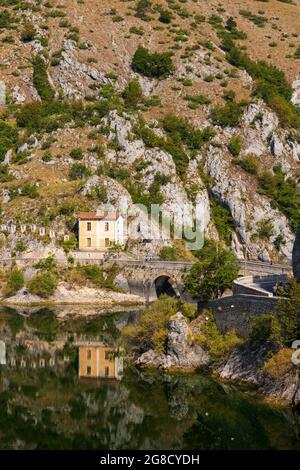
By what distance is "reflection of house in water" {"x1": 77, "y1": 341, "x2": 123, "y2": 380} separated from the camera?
57.9 meters

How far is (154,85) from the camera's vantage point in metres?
158

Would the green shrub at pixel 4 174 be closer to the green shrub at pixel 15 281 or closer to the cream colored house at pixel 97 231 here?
the cream colored house at pixel 97 231

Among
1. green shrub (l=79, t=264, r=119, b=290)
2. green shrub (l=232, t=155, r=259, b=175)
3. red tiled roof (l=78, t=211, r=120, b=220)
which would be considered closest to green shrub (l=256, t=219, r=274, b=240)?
green shrub (l=232, t=155, r=259, b=175)

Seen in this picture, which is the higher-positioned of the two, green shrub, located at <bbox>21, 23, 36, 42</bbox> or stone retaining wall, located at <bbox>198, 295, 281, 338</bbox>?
green shrub, located at <bbox>21, 23, 36, 42</bbox>

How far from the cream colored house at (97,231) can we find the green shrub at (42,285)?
43.1 feet

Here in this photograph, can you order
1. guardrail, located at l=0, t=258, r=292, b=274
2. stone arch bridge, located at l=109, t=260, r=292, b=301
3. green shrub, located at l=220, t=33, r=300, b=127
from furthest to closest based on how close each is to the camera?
green shrub, located at l=220, t=33, r=300, b=127, stone arch bridge, located at l=109, t=260, r=292, b=301, guardrail, located at l=0, t=258, r=292, b=274

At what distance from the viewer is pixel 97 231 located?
112m

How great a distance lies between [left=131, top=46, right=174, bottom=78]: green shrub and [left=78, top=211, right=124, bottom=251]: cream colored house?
55.4 m

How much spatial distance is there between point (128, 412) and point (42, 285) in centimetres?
5136

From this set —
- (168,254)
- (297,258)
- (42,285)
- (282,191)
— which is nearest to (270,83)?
(282,191)

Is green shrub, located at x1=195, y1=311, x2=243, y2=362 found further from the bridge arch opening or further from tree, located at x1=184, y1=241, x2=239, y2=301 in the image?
the bridge arch opening

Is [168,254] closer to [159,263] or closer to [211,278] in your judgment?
[159,263]
